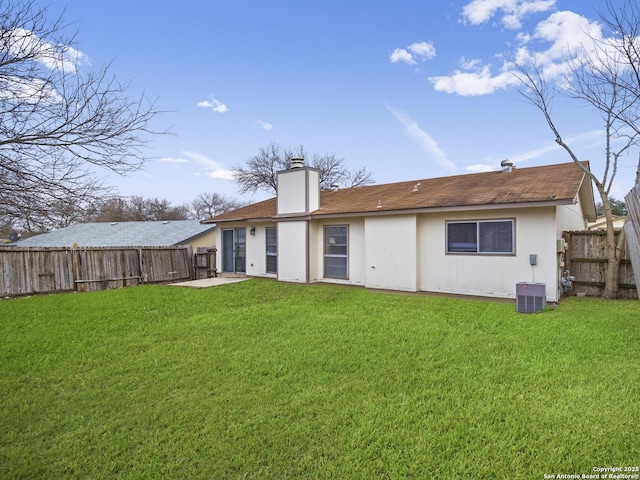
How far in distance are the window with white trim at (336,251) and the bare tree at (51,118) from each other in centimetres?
841

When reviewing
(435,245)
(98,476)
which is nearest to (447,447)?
(98,476)

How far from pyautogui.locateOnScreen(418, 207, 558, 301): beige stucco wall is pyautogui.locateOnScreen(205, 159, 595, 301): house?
0.9 inches

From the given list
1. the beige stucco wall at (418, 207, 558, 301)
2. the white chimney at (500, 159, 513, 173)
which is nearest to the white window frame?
the beige stucco wall at (418, 207, 558, 301)

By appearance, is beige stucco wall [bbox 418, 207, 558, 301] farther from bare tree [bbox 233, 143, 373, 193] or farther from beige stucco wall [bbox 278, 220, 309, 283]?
bare tree [bbox 233, 143, 373, 193]

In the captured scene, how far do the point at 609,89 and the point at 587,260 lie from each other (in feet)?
14.4

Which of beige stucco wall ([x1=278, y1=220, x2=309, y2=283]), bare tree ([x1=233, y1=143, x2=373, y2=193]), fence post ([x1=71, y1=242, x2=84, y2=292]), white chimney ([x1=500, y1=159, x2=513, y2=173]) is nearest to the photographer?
white chimney ([x1=500, y1=159, x2=513, y2=173])

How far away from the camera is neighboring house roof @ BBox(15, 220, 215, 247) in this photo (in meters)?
25.3

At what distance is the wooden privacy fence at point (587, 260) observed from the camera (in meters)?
9.84

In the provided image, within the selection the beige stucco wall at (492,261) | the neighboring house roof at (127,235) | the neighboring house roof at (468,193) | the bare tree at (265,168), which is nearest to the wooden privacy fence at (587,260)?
the neighboring house roof at (468,193)

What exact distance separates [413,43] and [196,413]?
13.3 m

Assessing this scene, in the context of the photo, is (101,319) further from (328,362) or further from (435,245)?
(435,245)

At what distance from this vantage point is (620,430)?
3.09 metres

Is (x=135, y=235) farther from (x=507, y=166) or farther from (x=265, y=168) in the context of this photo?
(x=507, y=166)

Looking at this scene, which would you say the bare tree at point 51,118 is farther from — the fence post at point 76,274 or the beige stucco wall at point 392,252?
the fence post at point 76,274
